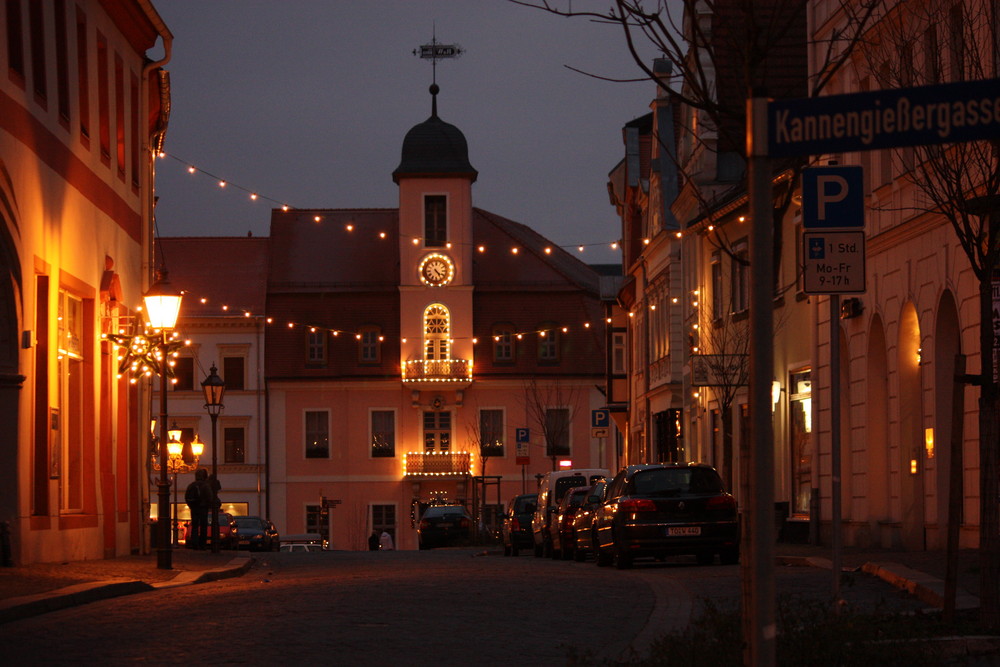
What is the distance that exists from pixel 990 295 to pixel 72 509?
1705cm

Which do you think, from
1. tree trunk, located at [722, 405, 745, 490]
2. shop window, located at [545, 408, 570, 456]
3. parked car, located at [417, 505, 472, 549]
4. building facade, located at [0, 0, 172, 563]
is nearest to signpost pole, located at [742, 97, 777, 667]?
building facade, located at [0, 0, 172, 563]

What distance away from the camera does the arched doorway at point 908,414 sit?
2628cm

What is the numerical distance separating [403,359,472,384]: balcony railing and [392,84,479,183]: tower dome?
8349 millimetres

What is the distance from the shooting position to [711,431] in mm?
44375

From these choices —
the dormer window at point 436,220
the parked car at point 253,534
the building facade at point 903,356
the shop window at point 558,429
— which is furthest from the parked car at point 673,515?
the shop window at point 558,429

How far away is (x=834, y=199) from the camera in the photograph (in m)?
12.7

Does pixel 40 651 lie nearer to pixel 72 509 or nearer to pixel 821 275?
pixel 821 275

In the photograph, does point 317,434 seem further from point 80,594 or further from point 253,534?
point 80,594

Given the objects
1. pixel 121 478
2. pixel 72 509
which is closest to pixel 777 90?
pixel 121 478

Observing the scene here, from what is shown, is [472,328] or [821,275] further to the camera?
[472,328]

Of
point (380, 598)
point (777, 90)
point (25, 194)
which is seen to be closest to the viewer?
point (380, 598)

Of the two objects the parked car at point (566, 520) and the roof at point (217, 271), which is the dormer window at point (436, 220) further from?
the parked car at point (566, 520)

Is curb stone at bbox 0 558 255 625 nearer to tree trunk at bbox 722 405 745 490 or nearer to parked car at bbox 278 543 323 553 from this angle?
tree trunk at bbox 722 405 745 490

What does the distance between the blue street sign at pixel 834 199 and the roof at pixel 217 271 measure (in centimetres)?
6951
